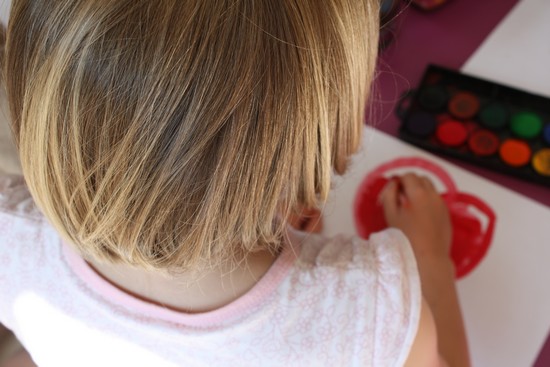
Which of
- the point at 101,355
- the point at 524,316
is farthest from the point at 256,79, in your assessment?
the point at 524,316

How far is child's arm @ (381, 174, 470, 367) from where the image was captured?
0.55 meters

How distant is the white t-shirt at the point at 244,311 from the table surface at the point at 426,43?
285 mm

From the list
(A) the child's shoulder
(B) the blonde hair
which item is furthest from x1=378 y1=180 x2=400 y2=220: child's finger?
(B) the blonde hair

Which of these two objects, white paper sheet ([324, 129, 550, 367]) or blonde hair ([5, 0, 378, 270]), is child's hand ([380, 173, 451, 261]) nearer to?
white paper sheet ([324, 129, 550, 367])

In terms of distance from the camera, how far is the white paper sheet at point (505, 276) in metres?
0.56

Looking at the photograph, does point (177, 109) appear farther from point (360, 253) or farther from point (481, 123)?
point (481, 123)

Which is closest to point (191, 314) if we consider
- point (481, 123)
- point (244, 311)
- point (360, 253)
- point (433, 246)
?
point (244, 311)

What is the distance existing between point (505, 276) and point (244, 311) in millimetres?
331

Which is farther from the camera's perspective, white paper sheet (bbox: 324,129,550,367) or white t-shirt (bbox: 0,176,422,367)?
white paper sheet (bbox: 324,129,550,367)

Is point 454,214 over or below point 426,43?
below

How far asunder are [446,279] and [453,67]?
0.30 m

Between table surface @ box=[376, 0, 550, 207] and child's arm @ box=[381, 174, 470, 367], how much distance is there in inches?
3.7

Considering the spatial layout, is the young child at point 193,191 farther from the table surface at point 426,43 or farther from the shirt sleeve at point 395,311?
the table surface at point 426,43

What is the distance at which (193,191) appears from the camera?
33 cm
